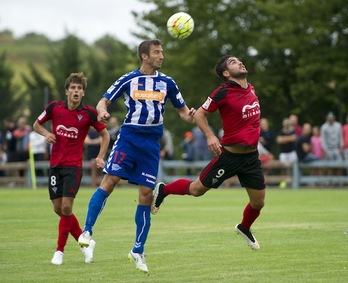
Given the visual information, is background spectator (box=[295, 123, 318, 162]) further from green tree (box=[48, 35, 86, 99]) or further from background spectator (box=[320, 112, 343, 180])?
green tree (box=[48, 35, 86, 99])

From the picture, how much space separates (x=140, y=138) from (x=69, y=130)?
1.59 meters

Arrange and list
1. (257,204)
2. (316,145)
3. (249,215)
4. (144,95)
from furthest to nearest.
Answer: (316,145)
(249,215)
(257,204)
(144,95)

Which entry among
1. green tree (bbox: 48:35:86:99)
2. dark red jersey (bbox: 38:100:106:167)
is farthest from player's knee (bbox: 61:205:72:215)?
green tree (bbox: 48:35:86:99)

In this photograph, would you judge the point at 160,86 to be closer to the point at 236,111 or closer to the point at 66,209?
the point at 236,111

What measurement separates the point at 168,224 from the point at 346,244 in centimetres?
420

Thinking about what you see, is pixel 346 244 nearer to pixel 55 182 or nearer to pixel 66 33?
pixel 55 182

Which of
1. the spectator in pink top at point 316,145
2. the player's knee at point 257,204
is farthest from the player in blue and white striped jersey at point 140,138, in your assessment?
the spectator in pink top at point 316,145

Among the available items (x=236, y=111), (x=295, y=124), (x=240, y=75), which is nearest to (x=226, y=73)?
(x=240, y=75)

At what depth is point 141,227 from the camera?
9.72 meters

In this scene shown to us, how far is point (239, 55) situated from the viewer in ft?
123

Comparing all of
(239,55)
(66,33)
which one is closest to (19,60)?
(66,33)

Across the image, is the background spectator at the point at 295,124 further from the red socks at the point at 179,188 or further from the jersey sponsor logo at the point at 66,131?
the jersey sponsor logo at the point at 66,131

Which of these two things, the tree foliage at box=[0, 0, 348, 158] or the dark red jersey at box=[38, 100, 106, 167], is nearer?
the dark red jersey at box=[38, 100, 106, 167]

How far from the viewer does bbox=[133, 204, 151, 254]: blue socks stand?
31.6ft
